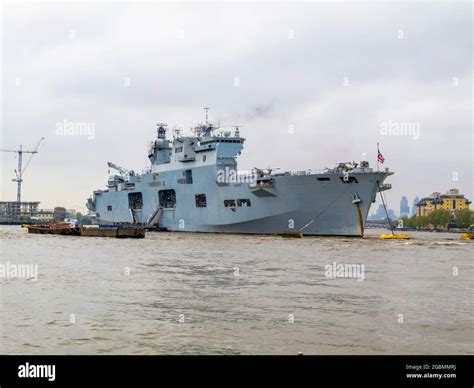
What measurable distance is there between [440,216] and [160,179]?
97.7 m

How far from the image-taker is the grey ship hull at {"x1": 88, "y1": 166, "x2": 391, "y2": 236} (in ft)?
159

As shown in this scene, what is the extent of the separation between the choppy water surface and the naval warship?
18732mm

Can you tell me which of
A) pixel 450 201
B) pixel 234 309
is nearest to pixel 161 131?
pixel 234 309

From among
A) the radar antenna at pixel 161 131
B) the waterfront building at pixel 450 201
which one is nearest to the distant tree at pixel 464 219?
the waterfront building at pixel 450 201

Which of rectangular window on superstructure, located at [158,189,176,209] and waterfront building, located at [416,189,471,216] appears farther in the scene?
waterfront building, located at [416,189,471,216]

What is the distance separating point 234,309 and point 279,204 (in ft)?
117

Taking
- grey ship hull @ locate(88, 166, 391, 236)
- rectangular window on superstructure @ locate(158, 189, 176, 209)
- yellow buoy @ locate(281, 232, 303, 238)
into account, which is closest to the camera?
grey ship hull @ locate(88, 166, 391, 236)

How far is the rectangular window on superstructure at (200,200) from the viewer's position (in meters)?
61.4

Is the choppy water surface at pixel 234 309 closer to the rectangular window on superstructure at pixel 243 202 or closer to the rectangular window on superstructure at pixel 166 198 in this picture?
the rectangular window on superstructure at pixel 243 202

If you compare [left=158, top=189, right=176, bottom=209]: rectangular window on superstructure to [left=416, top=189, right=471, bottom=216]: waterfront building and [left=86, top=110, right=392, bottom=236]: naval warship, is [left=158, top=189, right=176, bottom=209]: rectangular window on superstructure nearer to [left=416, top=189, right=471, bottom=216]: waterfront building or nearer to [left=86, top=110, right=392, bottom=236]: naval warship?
[left=86, top=110, right=392, bottom=236]: naval warship

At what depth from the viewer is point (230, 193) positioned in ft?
186
